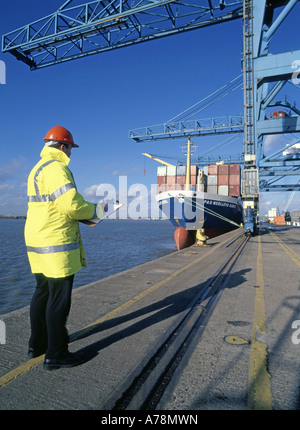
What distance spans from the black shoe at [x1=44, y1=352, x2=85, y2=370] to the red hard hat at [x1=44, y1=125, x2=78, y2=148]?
2055 millimetres

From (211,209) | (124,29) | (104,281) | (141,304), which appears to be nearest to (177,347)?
(141,304)

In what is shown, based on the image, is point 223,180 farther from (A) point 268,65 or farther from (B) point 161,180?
(A) point 268,65

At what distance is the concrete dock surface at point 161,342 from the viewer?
77.2 inches

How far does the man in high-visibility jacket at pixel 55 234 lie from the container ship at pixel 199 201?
10.4 metres

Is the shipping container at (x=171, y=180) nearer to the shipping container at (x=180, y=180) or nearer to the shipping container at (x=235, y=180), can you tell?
the shipping container at (x=180, y=180)

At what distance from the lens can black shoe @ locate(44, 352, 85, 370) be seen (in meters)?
2.36

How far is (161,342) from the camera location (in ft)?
9.25

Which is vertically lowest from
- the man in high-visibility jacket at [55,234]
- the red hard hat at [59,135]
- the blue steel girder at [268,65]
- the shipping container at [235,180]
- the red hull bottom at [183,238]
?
the red hull bottom at [183,238]

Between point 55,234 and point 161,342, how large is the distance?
5.29ft

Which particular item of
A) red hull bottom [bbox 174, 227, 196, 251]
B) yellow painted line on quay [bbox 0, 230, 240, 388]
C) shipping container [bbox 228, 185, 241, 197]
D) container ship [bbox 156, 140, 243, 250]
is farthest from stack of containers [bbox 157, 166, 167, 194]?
yellow painted line on quay [bbox 0, 230, 240, 388]

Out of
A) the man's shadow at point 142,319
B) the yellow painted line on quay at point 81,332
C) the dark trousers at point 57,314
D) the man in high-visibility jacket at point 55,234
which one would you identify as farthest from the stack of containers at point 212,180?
the dark trousers at point 57,314

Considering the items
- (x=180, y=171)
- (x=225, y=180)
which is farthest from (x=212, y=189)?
(x=180, y=171)

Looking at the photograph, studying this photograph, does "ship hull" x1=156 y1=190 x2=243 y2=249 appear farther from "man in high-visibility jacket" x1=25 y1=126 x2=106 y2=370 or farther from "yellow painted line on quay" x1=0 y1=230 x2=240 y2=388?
"man in high-visibility jacket" x1=25 y1=126 x2=106 y2=370

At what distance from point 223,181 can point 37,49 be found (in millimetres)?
20007
